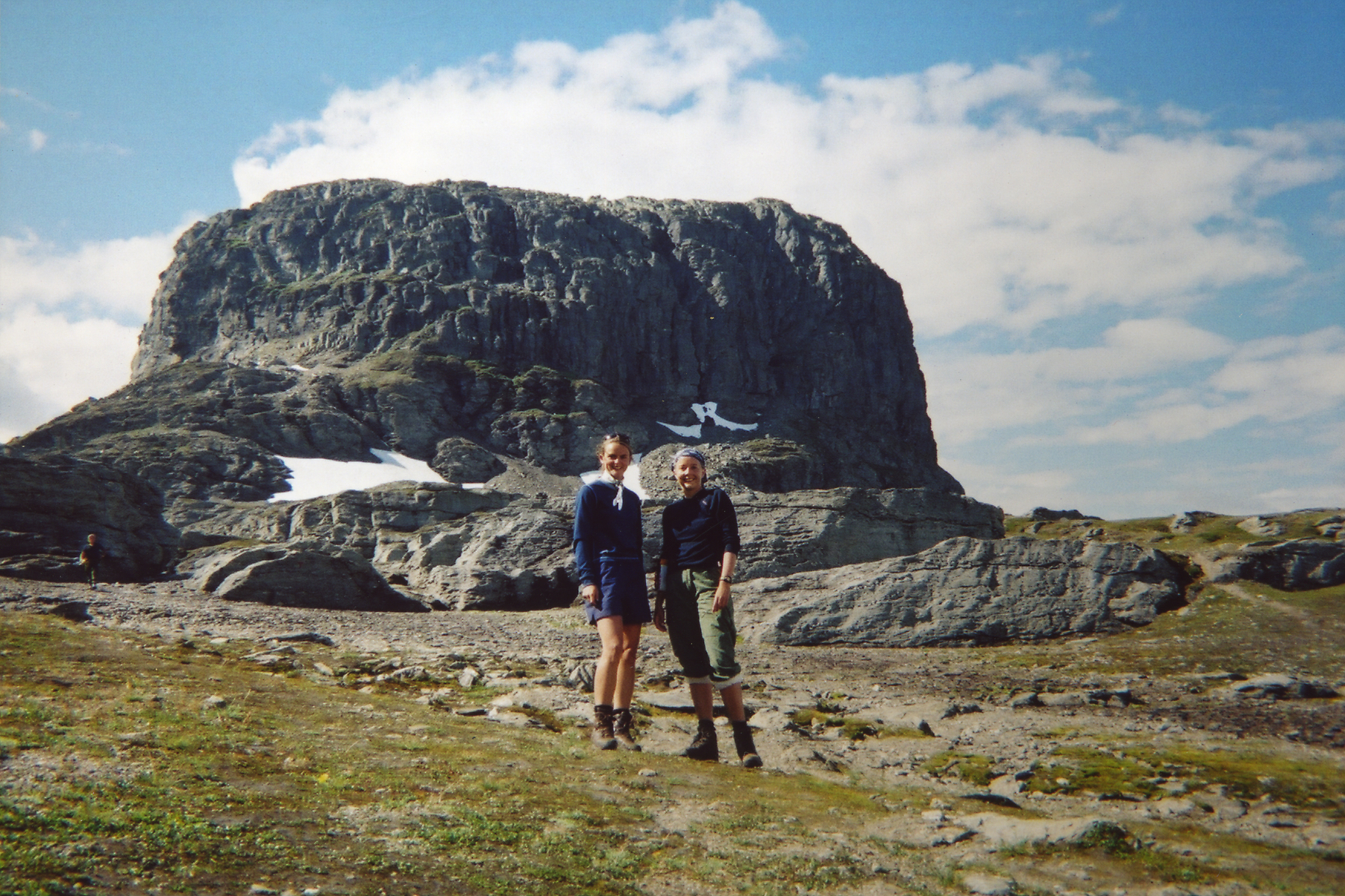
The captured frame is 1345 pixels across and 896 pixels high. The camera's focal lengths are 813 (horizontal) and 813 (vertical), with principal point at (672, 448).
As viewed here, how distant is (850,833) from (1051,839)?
1262mm

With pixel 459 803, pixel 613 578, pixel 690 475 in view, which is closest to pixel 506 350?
pixel 690 475

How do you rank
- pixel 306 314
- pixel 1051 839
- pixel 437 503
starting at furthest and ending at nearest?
pixel 306 314
pixel 437 503
pixel 1051 839

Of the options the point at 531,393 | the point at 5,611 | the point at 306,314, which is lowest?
the point at 5,611

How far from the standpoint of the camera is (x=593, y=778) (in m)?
6.32

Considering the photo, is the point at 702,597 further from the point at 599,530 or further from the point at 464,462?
the point at 464,462

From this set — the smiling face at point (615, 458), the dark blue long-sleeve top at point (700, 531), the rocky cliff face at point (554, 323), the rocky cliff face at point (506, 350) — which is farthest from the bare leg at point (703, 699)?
the rocky cliff face at point (554, 323)

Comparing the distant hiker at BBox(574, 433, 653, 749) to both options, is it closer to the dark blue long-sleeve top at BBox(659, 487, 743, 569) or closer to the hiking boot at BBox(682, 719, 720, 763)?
the dark blue long-sleeve top at BBox(659, 487, 743, 569)

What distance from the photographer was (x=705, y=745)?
26.4 feet

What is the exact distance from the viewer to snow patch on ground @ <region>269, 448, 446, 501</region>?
10262 centimetres

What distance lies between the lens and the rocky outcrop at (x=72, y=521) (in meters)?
30.9

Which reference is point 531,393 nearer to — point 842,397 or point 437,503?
point 842,397

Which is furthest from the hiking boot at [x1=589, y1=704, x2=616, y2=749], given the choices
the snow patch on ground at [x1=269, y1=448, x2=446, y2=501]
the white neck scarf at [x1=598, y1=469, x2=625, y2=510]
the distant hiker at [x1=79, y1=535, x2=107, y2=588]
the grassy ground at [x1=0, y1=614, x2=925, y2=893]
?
the snow patch on ground at [x1=269, y1=448, x2=446, y2=501]

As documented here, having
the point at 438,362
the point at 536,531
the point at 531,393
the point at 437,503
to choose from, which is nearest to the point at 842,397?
the point at 531,393

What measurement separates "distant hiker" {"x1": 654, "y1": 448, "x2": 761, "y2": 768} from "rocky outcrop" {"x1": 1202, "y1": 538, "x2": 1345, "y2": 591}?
1783 cm
